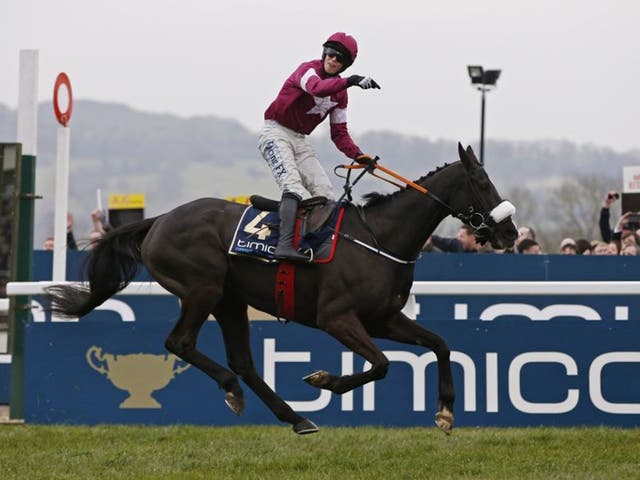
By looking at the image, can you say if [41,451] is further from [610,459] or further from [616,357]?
[616,357]

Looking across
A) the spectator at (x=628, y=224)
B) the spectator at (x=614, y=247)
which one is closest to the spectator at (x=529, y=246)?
the spectator at (x=614, y=247)

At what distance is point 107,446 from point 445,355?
2.36 metres

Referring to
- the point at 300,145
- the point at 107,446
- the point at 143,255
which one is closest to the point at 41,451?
the point at 107,446

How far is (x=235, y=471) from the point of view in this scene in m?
6.93

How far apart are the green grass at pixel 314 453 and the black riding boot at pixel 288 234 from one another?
1215 mm

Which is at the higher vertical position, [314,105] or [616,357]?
[314,105]

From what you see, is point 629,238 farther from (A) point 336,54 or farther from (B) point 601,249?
(A) point 336,54

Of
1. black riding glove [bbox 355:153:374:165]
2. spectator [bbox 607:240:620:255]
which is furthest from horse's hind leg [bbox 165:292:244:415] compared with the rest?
spectator [bbox 607:240:620:255]

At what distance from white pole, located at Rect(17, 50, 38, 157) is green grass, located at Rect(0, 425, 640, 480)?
2.40 metres

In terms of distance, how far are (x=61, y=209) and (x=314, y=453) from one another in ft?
11.9

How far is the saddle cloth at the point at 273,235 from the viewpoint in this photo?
24.3ft

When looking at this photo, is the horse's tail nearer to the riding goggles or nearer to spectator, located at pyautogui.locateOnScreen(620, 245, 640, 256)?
the riding goggles

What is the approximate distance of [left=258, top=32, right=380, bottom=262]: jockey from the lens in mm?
7363

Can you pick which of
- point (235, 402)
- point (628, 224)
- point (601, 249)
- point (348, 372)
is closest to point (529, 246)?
point (601, 249)
